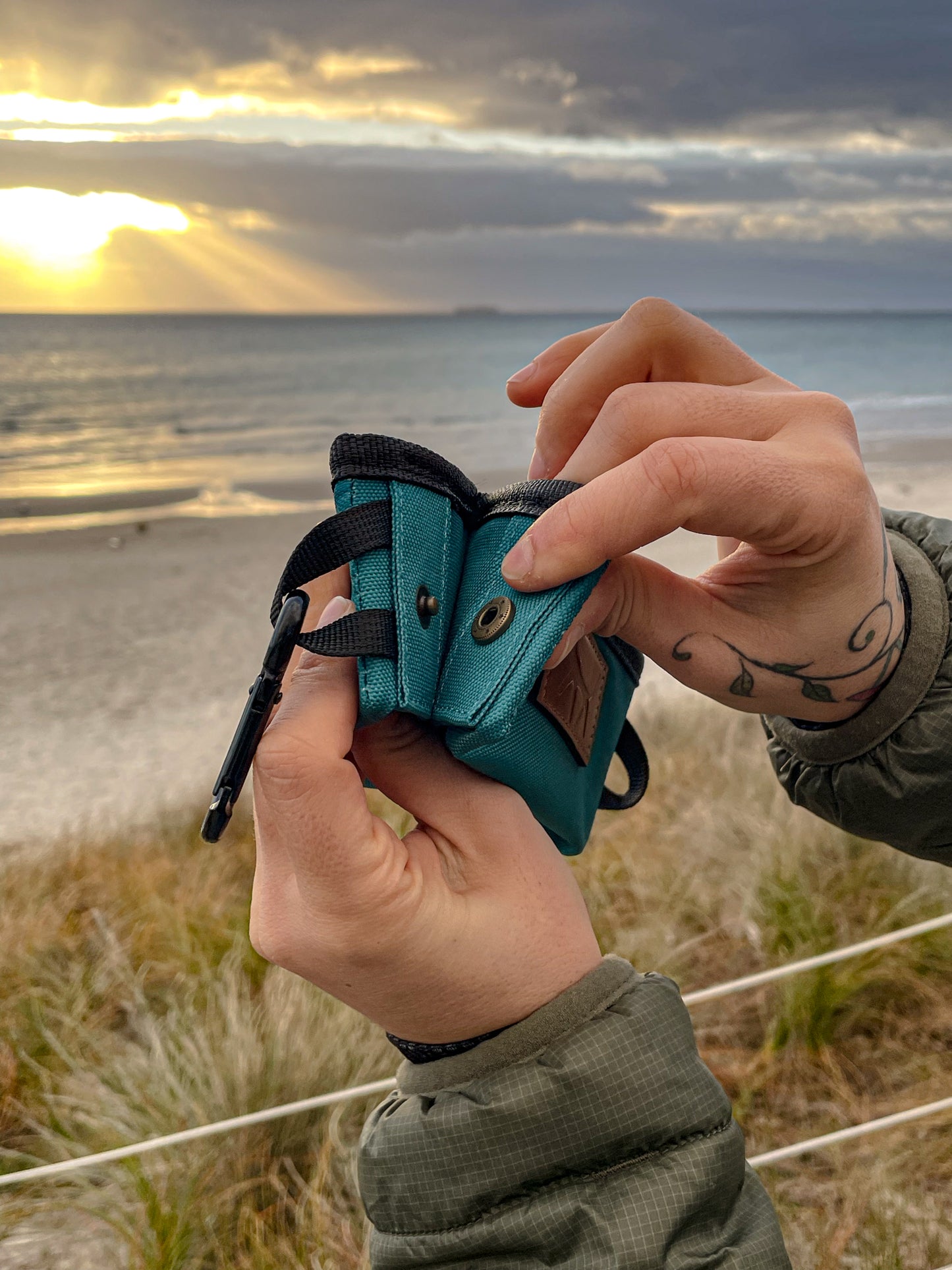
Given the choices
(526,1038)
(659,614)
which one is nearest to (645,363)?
(659,614)

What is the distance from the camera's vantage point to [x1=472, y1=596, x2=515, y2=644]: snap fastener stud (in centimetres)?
112

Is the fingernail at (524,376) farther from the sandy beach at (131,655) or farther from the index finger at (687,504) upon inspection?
the sandy beach at (131,655)

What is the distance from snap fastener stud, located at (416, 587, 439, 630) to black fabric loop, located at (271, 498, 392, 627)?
0.25ft

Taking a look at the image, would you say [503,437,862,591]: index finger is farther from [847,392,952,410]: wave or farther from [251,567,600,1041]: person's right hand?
[847,392,952,410]: wave

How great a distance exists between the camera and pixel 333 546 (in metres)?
1.09

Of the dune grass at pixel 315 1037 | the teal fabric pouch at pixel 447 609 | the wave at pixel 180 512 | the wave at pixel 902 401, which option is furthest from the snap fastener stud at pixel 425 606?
the wave at pixel 902 401

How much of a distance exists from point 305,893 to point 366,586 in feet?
1.09

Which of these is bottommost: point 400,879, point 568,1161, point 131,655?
point 131,655

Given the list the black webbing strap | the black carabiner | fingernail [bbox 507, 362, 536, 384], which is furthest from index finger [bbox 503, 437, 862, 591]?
fingernail [bbox 507, 362, 536, 384]

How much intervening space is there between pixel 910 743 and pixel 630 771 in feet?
1.36

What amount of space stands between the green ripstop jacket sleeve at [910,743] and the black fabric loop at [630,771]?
279 mm

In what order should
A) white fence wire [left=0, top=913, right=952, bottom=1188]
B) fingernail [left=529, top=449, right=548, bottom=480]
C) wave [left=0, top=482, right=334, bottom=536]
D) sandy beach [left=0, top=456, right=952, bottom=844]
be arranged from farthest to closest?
wave [left=0, top=482, right=334, bottom=536] → sandy beach [left=0, top=456, right=952, bottom=844] → white fence wire [left=0, top=913, right=952, bottom=1188] → fingernail [left=529, top=449, right=548, bottom=480]

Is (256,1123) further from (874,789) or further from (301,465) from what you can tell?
(301,465)

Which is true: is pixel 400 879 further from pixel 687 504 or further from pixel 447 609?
pixel 687 504
